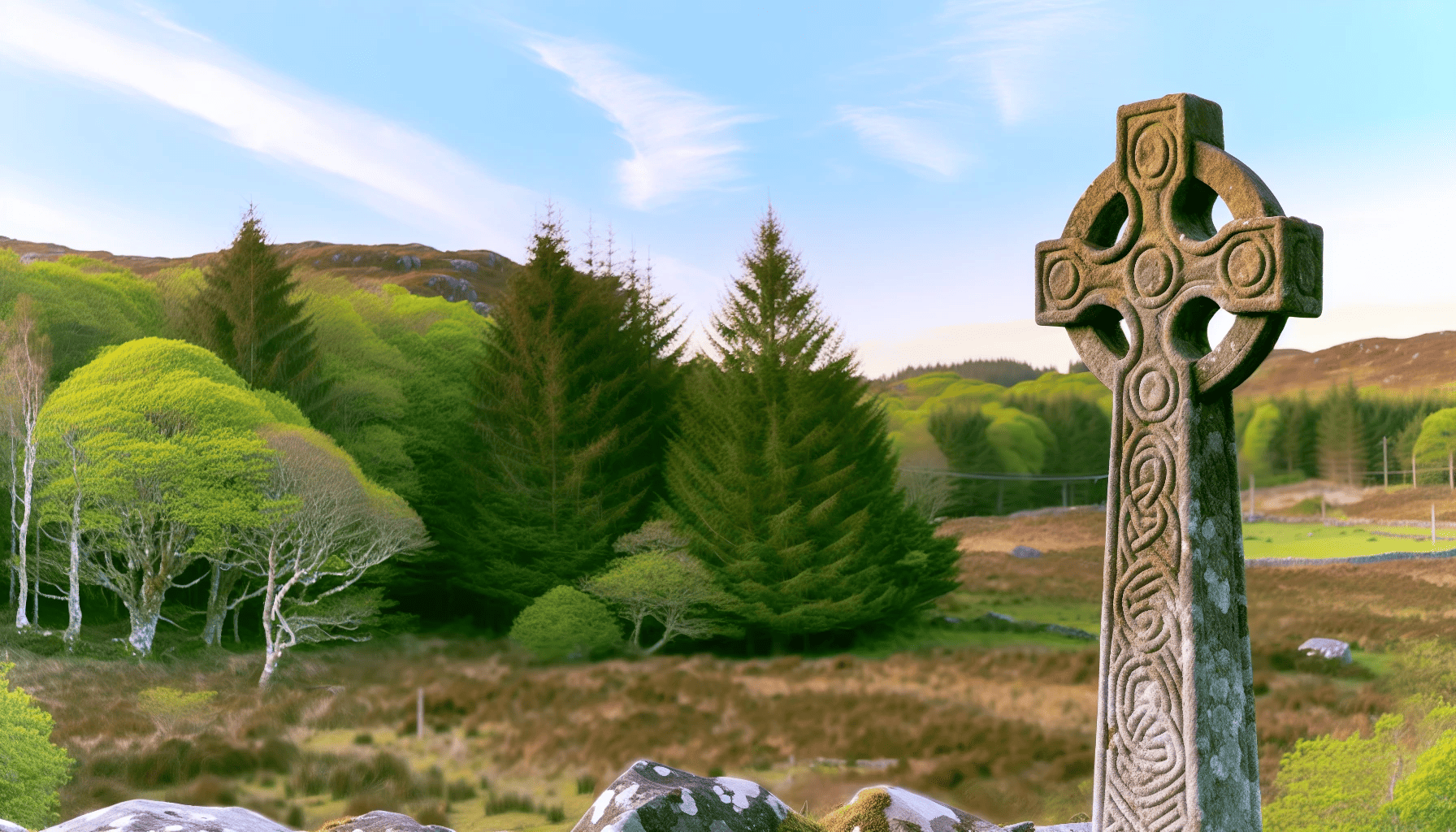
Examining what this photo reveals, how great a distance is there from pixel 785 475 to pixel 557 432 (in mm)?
6423

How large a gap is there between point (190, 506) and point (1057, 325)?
1991 cm

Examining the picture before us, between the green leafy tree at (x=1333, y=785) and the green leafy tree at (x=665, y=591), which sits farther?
the green leafy tree at (x=665, y=591)

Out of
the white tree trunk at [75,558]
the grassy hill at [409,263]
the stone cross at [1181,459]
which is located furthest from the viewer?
the grassy hill at [409,263]

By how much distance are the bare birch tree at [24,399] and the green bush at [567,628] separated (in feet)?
35.3

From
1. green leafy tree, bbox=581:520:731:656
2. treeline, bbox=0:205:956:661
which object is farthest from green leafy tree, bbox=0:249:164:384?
green leafy tree, bbox=581:520:731:656

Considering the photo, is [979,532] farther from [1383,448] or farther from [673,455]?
[673,455]

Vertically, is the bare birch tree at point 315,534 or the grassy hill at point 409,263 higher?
the grassy hill at point 409,263

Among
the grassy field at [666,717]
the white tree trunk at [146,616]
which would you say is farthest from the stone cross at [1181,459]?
the white tree trunk at [146,616]

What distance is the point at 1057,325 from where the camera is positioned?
488cm

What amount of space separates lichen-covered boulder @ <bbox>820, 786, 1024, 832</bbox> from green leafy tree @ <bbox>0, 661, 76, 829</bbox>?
7862mm

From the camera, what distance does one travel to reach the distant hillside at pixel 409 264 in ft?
298

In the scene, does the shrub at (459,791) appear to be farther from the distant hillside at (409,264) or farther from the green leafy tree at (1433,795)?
the distant hillside at (409,264)

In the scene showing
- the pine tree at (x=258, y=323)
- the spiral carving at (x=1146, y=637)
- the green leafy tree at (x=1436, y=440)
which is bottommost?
the spiral carving at (x=1146, y=637)

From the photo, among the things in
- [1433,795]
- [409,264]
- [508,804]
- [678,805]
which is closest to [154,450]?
[508,804]
